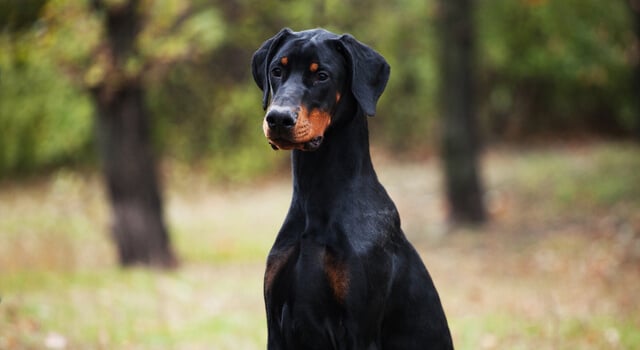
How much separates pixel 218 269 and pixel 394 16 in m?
12.3

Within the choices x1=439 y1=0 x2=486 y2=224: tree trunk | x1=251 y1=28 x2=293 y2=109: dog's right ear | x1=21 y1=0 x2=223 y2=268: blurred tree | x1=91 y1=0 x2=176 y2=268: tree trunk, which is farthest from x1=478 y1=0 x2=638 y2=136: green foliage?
x1=251 y1=28 x2=293 y2=109: dog's right ear

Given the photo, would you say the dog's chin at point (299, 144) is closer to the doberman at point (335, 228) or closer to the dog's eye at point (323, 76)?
the doberman at point (335, 228)

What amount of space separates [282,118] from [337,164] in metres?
0.39

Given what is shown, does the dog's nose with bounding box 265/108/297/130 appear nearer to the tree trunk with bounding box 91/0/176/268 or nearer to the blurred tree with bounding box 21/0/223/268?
the blurred tree with bounding box 21/0/223/268

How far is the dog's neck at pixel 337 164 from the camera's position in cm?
352

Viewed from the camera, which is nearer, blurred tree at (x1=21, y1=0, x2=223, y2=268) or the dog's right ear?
the dog's right ear

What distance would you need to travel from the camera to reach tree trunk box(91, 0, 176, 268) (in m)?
9.86

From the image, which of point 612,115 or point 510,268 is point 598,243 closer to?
point 510,268

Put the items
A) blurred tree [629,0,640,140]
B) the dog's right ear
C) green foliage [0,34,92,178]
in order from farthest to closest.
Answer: green foliage [0,34,92,178], blurred tree [629,0,640,140], the dog's right ear

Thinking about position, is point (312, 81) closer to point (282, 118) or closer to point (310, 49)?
point (310, 49)

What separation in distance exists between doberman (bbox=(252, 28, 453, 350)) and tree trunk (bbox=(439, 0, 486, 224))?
9595mm

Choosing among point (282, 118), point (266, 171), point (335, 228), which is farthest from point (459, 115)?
point (266, 171)

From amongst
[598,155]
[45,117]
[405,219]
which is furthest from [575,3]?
[45,117]

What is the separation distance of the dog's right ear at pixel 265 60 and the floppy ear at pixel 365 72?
11.5 inches
